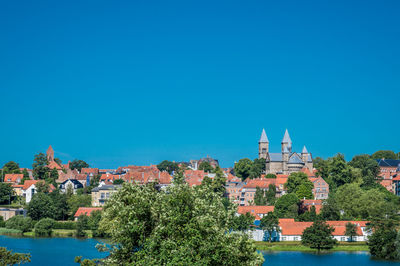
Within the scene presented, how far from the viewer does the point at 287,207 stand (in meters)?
68.5

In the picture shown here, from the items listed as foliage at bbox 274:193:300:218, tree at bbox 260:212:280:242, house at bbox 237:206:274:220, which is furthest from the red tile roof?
tree at bbox 260:212:280:242

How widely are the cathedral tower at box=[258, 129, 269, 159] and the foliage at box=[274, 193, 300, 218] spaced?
1855 inches

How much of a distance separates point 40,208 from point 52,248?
1815cm

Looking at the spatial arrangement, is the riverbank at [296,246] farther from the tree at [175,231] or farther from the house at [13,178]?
the house at [13,178]

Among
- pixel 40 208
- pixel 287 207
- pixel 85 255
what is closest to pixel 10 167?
pixel 40 208

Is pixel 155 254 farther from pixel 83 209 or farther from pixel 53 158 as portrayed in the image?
pixel 53 158

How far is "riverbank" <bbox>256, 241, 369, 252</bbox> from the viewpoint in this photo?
55.2 meters

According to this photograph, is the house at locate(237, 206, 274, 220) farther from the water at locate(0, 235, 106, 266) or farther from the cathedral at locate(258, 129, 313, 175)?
the cathedral at locate(258, 129, 313, 175)

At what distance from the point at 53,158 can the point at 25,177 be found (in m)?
40.6

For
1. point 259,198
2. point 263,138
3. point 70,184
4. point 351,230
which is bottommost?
point 351,230

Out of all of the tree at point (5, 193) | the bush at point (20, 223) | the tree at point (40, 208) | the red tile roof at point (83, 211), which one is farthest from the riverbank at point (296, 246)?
the tree at point (5, 193)

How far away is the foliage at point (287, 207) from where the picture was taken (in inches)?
2623

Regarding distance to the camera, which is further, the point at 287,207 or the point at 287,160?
the point at 287,160

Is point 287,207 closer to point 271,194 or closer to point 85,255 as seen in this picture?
point 271,194
